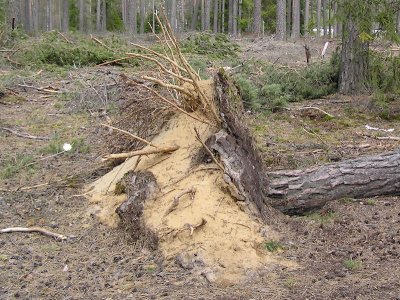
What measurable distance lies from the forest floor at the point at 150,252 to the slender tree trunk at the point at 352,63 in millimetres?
2494

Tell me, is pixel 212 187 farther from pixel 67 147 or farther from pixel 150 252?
pixel 67 147

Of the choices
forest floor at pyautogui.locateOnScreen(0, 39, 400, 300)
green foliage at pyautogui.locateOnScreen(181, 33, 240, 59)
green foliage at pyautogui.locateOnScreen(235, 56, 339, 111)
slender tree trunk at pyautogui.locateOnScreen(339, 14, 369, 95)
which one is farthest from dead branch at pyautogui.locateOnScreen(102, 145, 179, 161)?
green foliage at pyautogui.locateOnScreen(181, 33, 240, 59)

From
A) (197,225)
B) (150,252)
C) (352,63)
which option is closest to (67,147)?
(150,252)

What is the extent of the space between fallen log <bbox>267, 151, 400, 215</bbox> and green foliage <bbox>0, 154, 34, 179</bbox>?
3119 millimetres

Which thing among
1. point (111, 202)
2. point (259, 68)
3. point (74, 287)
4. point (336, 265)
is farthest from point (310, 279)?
point (259, 68)

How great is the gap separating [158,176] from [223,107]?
2.80 ft

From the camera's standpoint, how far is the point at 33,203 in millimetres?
5719

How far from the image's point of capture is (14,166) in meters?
6.80

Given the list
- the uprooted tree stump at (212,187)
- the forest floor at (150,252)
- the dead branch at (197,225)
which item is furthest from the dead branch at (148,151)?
the dead branch at (197,225)

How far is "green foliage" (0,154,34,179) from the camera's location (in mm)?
6600

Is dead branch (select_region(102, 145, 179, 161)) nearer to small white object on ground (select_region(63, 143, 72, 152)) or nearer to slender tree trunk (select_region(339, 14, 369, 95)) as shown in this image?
small white object on ground (select_region(63, 143, 72, 152))

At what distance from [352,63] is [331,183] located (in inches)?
218

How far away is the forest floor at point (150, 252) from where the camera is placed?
13.1ft

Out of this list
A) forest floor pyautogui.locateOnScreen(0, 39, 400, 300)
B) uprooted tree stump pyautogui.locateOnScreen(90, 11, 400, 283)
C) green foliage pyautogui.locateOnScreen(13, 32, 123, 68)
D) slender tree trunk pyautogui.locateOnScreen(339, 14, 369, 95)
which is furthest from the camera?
green foliage pyautogui.locateOnScreen(13, 32, 123, 68)
